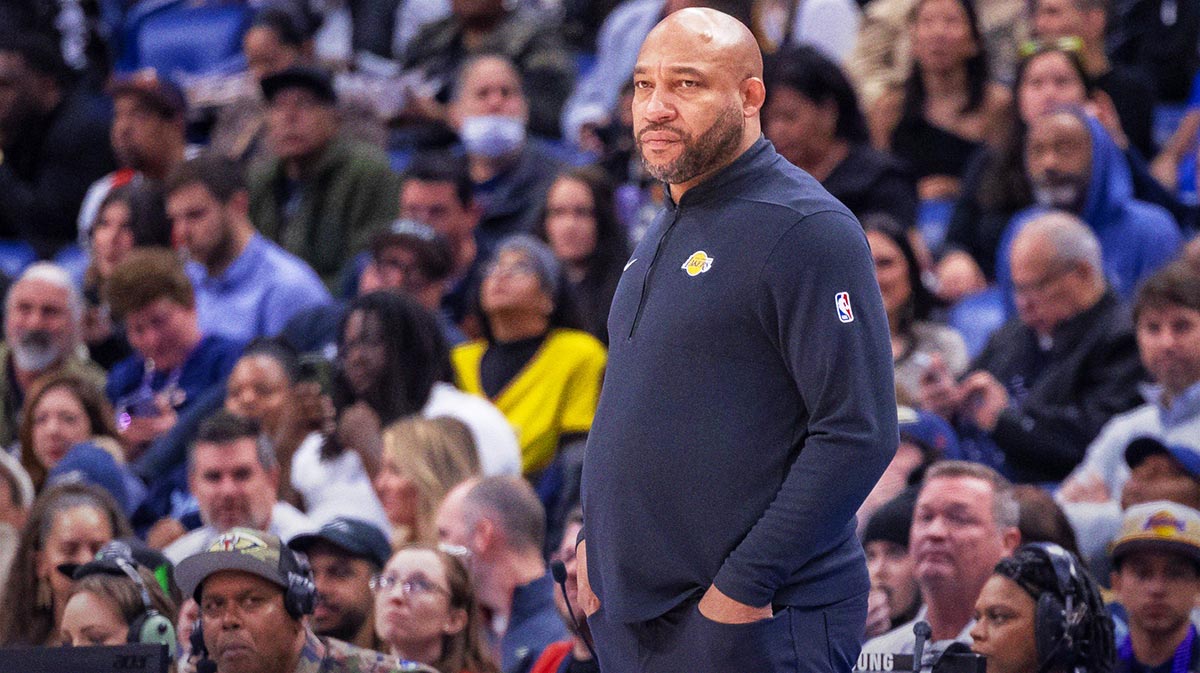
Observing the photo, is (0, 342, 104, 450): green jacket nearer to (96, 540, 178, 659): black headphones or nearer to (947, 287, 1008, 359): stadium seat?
(96, 540, 178, 659): black headphones

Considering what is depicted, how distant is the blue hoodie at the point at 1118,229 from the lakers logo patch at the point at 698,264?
4.40 metres

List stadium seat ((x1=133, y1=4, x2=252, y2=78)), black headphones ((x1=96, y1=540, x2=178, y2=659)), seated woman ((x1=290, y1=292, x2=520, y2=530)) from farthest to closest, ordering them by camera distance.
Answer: stadium seat ((x1=133, y1=4, x2=252, y2=78)), seated woman ((x1=290, y1=292, x2=520, y2=530)), black headphones ((x1=96, y1=540, x2=178, y2=659))

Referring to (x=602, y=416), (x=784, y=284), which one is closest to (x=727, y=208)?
(x=784, y=284)

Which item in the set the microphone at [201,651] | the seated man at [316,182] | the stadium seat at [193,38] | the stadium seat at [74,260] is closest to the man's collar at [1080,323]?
the seated man at [316,182]

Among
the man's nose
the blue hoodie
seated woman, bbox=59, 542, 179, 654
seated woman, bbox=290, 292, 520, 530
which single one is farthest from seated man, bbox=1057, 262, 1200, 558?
the man's nose

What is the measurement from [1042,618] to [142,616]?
217 cm

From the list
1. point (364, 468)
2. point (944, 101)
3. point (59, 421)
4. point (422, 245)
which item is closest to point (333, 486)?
point (364, 468)

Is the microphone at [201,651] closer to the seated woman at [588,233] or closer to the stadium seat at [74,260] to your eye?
the seated woman at [588,233]

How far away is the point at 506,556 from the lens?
542 cm

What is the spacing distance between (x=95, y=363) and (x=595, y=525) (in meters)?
5.42

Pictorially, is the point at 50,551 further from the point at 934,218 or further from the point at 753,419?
the point at 934,218

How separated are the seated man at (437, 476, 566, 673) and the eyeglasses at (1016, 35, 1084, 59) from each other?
339cm

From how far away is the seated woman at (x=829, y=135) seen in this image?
7.19m

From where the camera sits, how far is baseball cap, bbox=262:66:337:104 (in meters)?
8.45
